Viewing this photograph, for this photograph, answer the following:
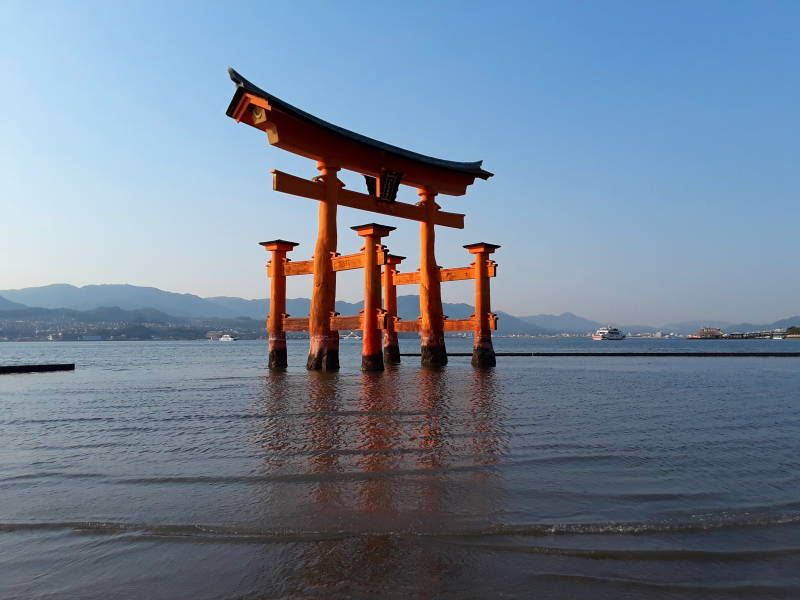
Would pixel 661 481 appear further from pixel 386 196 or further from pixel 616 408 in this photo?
pixel 386 196

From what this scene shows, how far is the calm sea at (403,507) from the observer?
3.50 m

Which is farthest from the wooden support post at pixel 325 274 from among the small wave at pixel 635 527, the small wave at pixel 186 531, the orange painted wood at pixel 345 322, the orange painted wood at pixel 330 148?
the small wave at pixel 635 527

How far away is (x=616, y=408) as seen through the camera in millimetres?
12555

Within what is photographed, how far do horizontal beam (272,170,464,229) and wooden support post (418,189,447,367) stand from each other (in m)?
0.54

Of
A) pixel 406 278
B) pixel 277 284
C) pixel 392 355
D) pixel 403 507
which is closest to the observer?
pixel 403 507

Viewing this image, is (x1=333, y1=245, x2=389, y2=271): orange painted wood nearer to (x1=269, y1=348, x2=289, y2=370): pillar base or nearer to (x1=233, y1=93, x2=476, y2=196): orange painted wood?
(x1=233, y1=93, x2=476, y2=196): orange painted wood

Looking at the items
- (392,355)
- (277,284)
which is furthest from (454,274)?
(277,284)

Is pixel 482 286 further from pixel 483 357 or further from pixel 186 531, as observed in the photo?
pixel 186 531

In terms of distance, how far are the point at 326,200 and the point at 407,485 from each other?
1729 centimetres

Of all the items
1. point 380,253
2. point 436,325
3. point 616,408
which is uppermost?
point 380,253

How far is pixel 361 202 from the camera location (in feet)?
76.8

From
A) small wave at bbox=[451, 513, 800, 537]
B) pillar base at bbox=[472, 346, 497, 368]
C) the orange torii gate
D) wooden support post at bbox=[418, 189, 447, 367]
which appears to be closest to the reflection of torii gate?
wooden support post at bbox=[418, 189, 447, 367]

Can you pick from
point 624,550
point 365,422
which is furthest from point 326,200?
point 624,550

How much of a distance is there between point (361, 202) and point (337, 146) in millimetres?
2674
